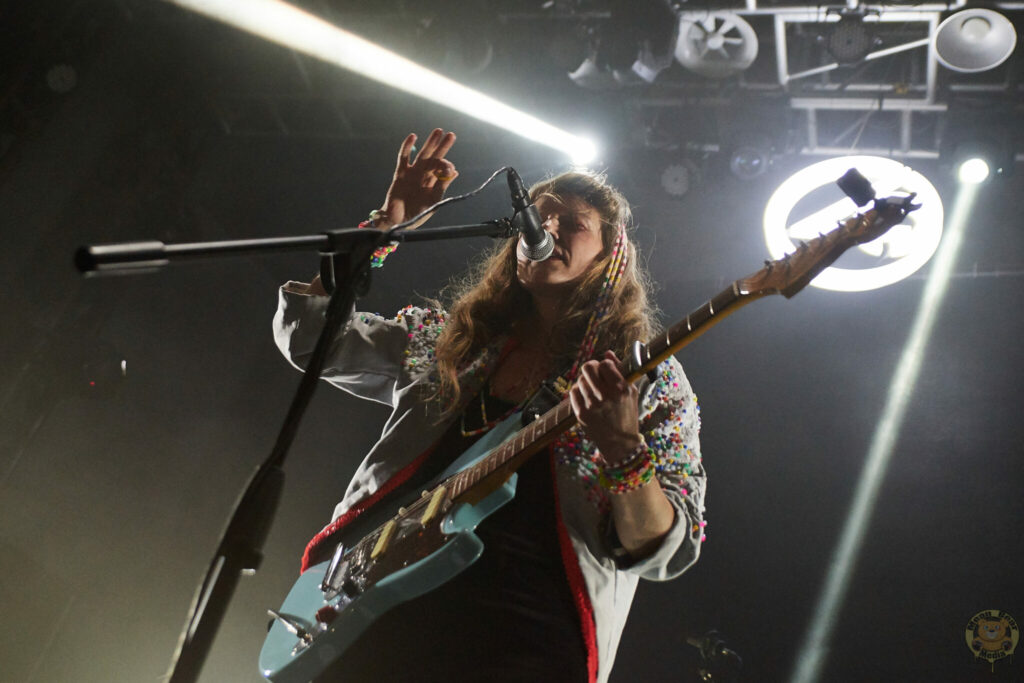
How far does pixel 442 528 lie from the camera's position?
146cm

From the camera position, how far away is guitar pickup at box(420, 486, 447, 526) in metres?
1.52

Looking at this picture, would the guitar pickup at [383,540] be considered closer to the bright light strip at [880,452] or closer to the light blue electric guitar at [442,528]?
the light blue electric guitar at [442,528]

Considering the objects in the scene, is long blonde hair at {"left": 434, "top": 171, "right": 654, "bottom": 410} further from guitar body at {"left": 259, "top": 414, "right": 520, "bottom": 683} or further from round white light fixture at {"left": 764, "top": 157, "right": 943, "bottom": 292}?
round white light fixture at {"left": 764, "top": 157, "right": 943, "bottom": 292}

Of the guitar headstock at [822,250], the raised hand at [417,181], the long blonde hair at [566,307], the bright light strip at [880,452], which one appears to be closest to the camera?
the guitar headstock at [822,250]

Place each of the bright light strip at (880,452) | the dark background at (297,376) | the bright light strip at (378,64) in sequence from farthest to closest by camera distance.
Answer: the bright light strip at (378,64), the dark background at (297,376), the bright light strip at (880,452)

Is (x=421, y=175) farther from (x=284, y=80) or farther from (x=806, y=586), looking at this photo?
(x=284, y=80)

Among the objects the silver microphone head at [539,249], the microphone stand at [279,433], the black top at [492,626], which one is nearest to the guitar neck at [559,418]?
the black top at [492,626]

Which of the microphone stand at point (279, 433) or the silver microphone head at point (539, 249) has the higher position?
the silver microphone head at point (539, 249)

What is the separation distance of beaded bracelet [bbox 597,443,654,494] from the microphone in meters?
0.46

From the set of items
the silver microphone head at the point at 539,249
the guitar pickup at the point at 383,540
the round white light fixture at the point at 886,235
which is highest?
the round white light fixture at the point at 886,235

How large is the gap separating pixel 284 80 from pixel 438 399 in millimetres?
3586

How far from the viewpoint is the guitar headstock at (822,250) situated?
1.38 m
